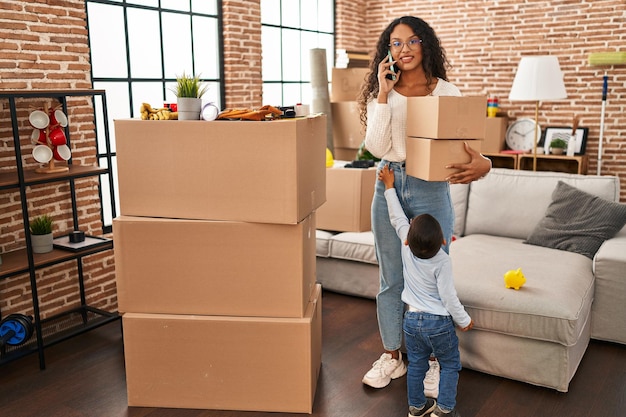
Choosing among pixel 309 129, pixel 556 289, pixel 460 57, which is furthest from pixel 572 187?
pixel 460 57

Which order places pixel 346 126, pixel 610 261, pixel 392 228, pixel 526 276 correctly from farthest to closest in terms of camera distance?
pixel 346 126 → pixel 610 261 → pixel 526 276 → pixel 392 228

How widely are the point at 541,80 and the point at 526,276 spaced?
263cm

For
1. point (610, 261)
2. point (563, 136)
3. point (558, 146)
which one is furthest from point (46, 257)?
point (563, 136)

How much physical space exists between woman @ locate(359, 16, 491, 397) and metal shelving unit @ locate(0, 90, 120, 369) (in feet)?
4.85

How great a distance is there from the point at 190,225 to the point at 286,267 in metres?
0.41

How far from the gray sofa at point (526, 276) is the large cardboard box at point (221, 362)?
893mm

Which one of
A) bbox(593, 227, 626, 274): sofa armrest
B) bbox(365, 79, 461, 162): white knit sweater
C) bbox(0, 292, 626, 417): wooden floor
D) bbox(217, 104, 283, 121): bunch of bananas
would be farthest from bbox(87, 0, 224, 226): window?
bbox(593, 227, 626, 274): sofa armrest

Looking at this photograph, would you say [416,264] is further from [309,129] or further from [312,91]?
[312,91]

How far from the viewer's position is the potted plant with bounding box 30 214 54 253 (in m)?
3.06

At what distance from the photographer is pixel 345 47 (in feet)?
21.9

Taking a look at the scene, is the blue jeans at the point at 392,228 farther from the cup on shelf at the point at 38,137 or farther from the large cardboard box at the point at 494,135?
the large cardboard box at the point at 494,135

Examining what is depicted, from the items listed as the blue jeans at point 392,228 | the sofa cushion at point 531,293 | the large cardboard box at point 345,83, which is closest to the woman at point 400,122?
the blue jeans at point 392,228

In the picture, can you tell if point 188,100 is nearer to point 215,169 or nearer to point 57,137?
point 215,169

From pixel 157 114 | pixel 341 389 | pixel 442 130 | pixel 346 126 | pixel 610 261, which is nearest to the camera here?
pixel 442 130
